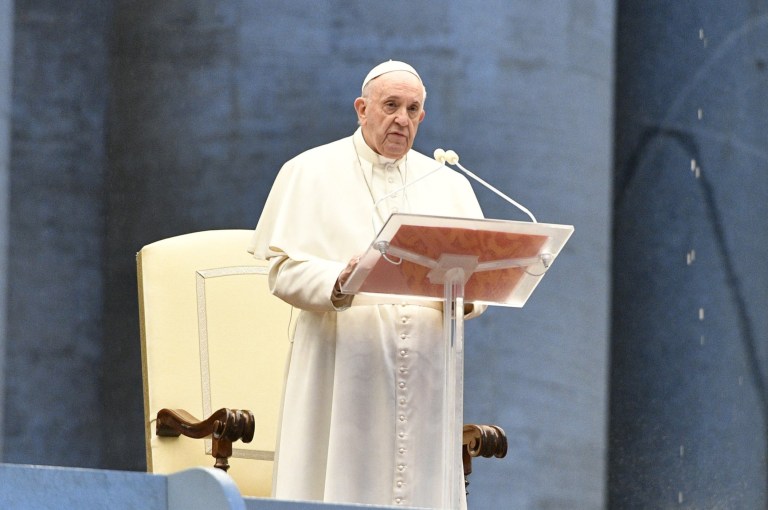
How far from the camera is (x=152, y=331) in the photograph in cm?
560

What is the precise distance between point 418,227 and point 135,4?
3492mm

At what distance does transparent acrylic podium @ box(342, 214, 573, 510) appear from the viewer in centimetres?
400

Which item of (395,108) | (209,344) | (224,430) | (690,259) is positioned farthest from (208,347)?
(690,259)

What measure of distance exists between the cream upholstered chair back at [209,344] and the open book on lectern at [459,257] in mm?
1399

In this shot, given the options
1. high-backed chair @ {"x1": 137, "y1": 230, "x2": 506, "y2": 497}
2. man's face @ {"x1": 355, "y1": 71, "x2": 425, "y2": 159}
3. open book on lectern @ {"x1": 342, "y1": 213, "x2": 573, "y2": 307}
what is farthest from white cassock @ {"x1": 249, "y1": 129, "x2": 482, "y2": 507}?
high-backed chair @ {"x1": 137, "y1": 230, "x2": 506, "y2": 497}

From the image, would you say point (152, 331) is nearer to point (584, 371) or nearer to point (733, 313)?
point (584, 371)

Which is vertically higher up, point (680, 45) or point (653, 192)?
point (680, 45)

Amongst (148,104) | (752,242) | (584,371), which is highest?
(148,104)

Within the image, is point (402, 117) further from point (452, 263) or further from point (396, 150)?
point (452, 263)

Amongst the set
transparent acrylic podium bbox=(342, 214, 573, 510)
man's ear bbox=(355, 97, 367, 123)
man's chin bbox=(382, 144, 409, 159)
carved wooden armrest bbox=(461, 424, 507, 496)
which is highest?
man's ear bbox=(355, 97, 367, 123)

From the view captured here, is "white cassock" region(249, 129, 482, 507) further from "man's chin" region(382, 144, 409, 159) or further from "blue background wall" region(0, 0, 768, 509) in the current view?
"blue background wall" region(0, 0, 768, 509)

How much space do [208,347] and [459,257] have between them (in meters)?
1.78

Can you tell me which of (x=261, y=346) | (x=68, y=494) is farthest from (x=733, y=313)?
(x=68, y=494)

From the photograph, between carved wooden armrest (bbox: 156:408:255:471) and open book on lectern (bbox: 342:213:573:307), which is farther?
carved wooden armrest (bbox: 156:408:255:471)
